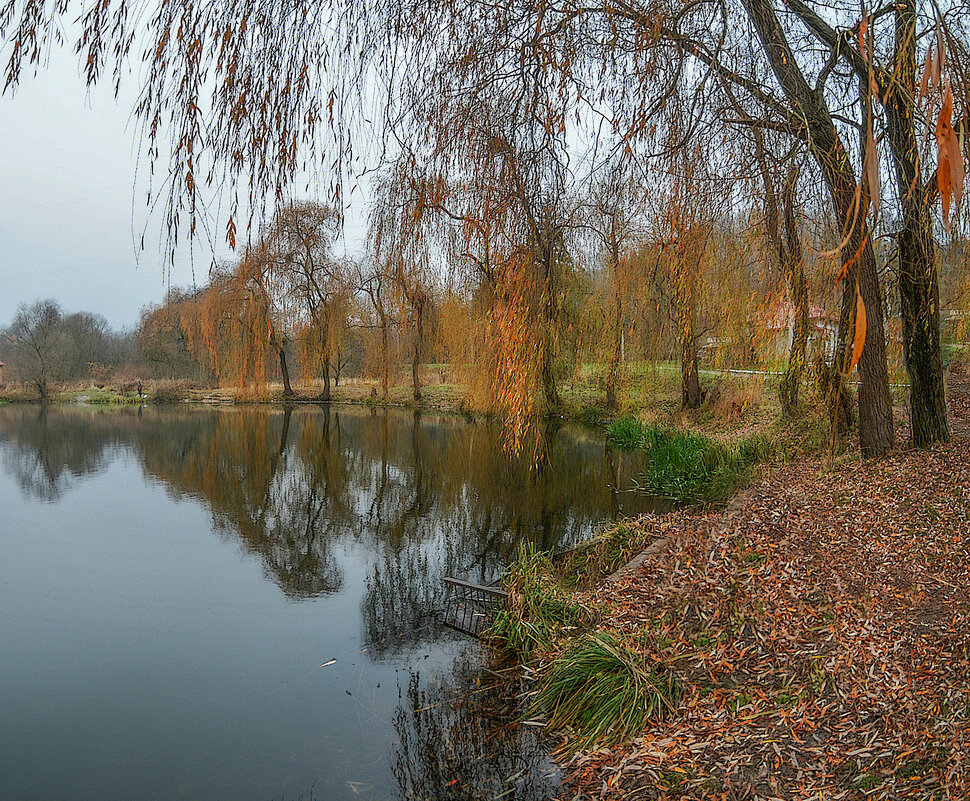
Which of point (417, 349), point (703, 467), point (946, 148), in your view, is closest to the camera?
point (946, 148)

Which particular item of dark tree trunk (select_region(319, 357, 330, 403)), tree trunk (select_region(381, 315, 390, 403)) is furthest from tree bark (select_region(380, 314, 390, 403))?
dark tree trunk (select_region(319, 357, 330, 403))

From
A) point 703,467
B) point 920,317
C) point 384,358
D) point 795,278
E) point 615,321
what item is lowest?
point 703,467

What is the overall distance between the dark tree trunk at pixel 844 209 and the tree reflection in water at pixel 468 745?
2.33 m

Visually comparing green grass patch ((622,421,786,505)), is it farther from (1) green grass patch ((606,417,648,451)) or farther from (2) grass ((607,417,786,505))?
(1) green grass patch ((606,417,648,451))

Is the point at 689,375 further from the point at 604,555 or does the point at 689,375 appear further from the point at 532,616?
the point at 532,616

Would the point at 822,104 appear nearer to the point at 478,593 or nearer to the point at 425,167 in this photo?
the point at 425,167

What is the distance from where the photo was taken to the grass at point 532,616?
3842 millimetres

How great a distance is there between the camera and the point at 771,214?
459cm

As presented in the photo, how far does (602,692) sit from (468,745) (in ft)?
2.22

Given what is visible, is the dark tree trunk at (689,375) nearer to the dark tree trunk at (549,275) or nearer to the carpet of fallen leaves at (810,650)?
the carpet of fallen leaves at (810,650)

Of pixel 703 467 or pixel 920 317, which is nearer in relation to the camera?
pixel 920 317

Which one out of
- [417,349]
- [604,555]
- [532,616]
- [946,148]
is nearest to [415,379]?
[417,349]

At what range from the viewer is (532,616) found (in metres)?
4.08

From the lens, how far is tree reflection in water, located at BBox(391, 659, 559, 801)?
2.79m
